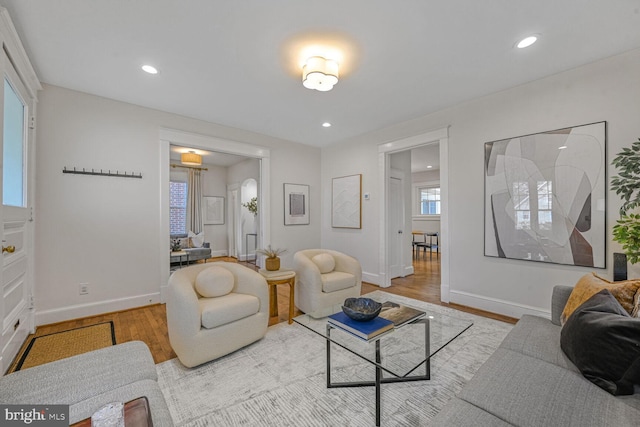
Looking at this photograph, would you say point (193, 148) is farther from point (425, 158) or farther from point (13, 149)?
point (425, 158)

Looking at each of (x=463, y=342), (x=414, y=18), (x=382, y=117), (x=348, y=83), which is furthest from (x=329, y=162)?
(x=463, y=342)

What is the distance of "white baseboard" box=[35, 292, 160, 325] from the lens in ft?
9.25

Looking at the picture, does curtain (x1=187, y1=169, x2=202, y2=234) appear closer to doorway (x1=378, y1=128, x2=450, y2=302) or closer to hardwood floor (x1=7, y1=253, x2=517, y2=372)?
hardwood floor (x1=7, y1=253, x2=517, y2=372)

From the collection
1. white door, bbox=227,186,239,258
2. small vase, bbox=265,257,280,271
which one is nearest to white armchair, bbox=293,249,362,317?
small vase, bbox=265,257,280,271

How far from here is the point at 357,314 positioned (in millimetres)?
1730

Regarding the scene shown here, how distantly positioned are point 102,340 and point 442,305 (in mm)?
3906

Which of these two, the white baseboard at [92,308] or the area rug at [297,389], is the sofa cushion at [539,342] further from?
the white baseboard at [92,308]

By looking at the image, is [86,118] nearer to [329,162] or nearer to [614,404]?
[329,162]

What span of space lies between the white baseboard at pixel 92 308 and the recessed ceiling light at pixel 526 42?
16.0 feet

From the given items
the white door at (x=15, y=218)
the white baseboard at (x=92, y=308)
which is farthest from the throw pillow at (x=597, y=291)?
the white baseboard at (x=92, y=308)

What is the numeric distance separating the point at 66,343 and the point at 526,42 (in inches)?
196

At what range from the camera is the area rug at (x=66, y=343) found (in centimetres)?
219

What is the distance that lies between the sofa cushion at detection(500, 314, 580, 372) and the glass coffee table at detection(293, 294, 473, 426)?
1.00 ft

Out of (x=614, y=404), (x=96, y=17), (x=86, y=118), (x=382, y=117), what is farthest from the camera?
(x=382, y=117)
